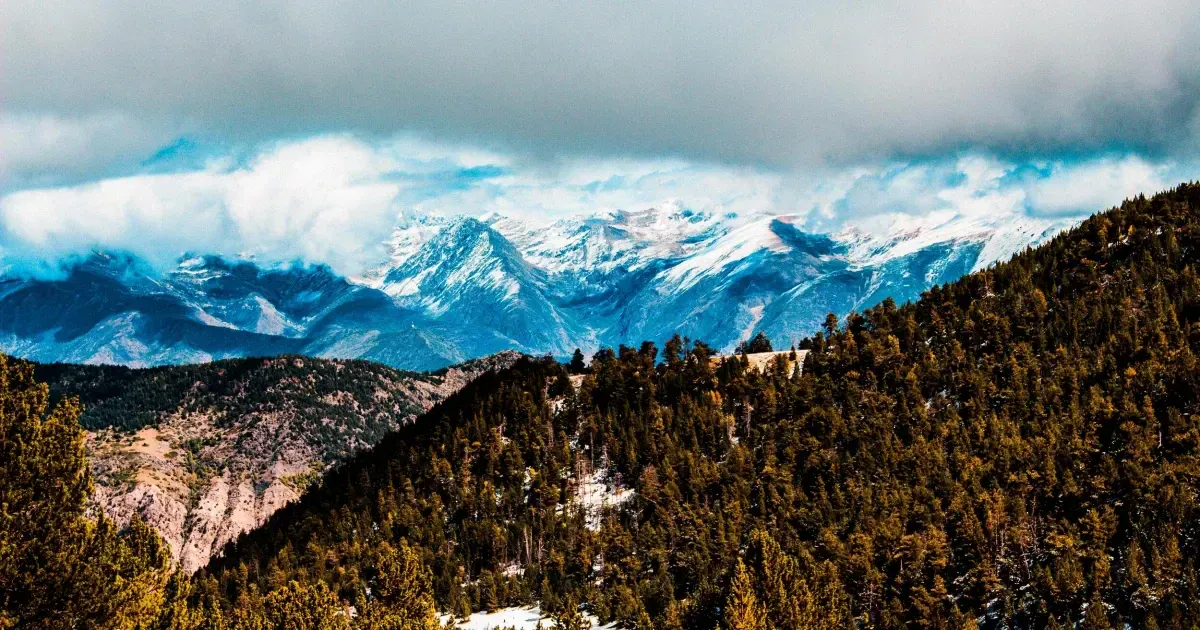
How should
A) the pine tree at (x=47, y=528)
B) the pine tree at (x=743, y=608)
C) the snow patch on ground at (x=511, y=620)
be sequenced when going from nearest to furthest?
1. the pine tree at (x=47, y=528)
2. the pine tree at (x=743, y=608)
3. the snow patch on ground at (x=511, y=620)

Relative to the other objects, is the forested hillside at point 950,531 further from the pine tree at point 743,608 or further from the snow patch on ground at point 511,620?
the snow patch on ground at point 511,620

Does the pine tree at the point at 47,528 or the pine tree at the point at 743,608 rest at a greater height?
the pine tree at the point at 47,528

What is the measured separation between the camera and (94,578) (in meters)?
38.8

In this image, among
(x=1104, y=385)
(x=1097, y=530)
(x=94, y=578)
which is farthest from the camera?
(x=1104, y=385)

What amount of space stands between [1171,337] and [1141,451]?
5568cm

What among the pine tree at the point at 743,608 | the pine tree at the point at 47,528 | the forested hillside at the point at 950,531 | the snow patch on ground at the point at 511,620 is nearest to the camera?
the pine tree at the point at 47,528

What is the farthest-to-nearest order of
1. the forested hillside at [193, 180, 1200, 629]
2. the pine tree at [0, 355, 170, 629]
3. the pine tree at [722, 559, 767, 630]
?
the forested hillside at [193, 180, 1200, 629]
the pine tree at [722, 559, 767, 630]
the pine tree at [0, 355, 170, 629]

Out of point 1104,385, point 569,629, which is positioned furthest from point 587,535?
point 1104,385

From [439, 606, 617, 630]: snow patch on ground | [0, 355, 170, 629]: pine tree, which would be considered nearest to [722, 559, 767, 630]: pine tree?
[439, 606, 617, 630]: snow patch on ground

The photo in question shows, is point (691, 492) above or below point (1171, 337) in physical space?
below

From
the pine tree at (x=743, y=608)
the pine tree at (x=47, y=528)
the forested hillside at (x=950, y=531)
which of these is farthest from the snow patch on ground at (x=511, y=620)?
the pine tree at (x=47, y=528)

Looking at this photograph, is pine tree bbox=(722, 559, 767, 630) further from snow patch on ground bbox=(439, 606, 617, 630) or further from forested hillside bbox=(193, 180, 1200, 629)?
snow patch on ground bbox=(439, 606, 617, 630)

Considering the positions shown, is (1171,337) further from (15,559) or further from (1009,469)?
(15,559)

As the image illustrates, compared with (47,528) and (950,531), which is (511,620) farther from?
(47,528)
